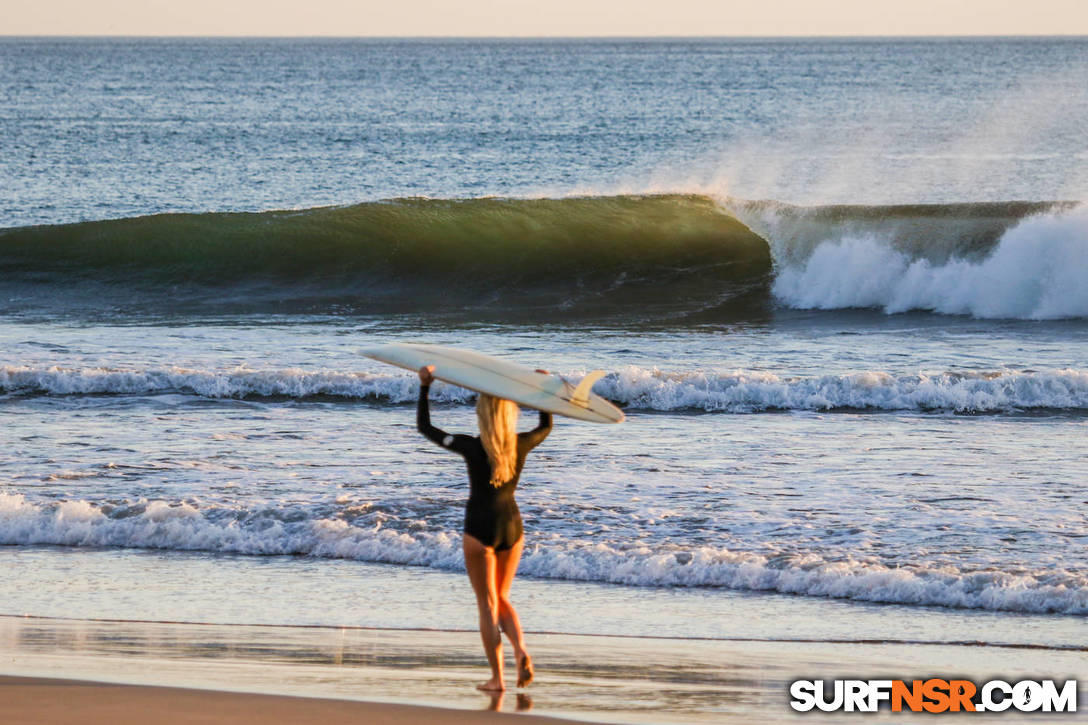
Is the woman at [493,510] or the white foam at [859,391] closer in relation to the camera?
the woman at [493,510]

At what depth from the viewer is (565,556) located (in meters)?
8.91

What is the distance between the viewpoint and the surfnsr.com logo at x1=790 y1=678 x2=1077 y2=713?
20.6 ft

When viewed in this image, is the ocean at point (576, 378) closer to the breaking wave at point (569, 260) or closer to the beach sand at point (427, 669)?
the breaking wave at point (569, 260)

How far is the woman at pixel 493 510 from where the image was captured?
20.1 feet

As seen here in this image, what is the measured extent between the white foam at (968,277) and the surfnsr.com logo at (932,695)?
47.9 ft

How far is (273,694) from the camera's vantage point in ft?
20.5

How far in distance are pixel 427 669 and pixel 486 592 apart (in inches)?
→ 29.4

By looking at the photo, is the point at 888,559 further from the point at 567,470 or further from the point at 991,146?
the point at 991,146

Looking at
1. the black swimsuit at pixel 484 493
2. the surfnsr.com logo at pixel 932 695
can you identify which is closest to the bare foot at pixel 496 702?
the black swimsuit at pixel 484 493

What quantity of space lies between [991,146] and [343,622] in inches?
1863

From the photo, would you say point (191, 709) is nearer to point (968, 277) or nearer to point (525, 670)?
point (525, 670)

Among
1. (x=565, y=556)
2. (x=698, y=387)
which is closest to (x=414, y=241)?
(x=698, y=387)

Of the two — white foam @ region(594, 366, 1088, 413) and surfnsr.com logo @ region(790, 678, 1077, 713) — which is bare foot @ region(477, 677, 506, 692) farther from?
white foam @ region(594, 366, 1088, 413)

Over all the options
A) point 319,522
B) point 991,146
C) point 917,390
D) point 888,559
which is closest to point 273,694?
point 319,522
